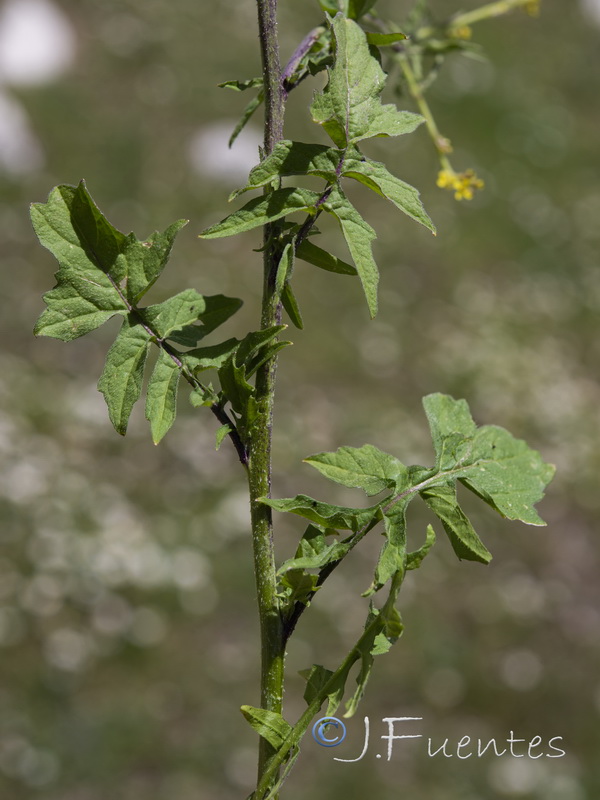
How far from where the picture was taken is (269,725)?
1.00 metres

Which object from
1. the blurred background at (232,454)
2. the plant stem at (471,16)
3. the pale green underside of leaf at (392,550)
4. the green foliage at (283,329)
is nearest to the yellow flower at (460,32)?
the plant stem at (471,16)

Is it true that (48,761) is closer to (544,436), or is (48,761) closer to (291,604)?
(291,604)

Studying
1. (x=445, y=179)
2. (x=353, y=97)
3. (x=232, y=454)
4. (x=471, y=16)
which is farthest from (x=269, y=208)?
(x=232, y=454)

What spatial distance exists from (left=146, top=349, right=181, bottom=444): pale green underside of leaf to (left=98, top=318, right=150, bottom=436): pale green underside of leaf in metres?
0.02

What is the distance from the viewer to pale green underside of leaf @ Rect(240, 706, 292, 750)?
991mm

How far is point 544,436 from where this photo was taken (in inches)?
316

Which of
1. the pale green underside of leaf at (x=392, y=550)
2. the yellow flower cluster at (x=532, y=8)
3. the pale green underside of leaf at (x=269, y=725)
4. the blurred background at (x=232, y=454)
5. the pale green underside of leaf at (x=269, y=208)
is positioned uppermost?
the yellow flower cluster at (x=532, y=8)

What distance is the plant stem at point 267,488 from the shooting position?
101cm

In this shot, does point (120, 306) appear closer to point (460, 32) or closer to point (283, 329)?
point (283, 329)

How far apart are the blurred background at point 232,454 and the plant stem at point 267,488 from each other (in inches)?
174

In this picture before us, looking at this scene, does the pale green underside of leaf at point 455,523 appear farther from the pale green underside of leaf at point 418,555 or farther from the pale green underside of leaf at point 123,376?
the pale green underside of leaf at point 123,376

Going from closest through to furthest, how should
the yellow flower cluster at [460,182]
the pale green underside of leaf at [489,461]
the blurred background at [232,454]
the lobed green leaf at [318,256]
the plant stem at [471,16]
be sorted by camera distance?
the lobed green leaf at [318,256] → the pale green underside of leaf at [489,461] → the yellow flower cluster at [460,182] → the plant stem at [471,16] → the blurred background at [232,454]

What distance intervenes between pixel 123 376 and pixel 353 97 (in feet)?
1.41

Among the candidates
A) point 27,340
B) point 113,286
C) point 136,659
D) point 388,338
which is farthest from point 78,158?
point 113,286
